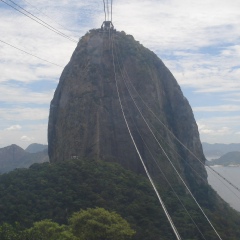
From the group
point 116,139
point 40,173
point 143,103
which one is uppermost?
point 143,103

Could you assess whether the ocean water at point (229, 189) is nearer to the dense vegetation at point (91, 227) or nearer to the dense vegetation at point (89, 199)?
the dense vegetation at point (89, 199)

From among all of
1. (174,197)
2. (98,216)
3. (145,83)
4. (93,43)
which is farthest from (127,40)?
(98,216)

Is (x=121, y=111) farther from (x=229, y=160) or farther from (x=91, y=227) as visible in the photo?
(x=229, y=160)

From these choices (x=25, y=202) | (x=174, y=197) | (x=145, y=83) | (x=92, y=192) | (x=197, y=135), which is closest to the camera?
(x=25, y=202)

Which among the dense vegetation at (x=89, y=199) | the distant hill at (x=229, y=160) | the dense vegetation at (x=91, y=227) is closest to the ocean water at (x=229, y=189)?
the dense vegetation at (x=89, y=199)

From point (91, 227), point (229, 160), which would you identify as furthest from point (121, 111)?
point (229, 160)

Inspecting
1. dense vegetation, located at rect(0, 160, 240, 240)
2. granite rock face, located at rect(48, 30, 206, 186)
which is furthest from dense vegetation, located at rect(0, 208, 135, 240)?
granite rock face, located at rect(48, 30, 206, 186)

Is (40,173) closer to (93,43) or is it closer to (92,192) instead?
(92,192)

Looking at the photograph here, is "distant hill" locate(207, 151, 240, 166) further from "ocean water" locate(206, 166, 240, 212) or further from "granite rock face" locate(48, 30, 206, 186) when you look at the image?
"granite rock face" locate(48, 30, 206, 186)
